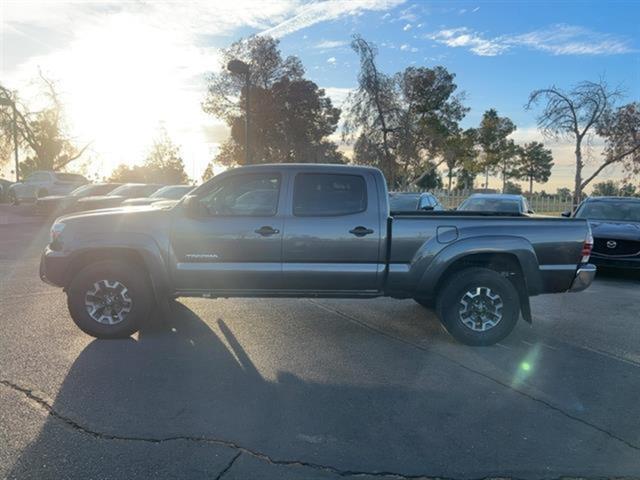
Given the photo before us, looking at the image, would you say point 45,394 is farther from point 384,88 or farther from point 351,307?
point 384,88

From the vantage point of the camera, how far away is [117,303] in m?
5.67

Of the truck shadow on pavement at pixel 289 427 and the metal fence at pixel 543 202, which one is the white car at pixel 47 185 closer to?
the metal fence at pixel 543 202

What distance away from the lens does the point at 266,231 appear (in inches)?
218

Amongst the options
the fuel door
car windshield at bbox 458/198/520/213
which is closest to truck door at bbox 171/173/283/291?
the fuel door

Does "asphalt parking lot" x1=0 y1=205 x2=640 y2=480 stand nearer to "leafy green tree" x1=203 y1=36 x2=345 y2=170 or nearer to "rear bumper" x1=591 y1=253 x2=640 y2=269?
"rear bumper" x1=591 y1=253 x2=640 y2=269

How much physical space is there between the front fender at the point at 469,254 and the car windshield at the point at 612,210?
653 cm

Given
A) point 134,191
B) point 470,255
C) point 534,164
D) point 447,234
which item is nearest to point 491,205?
point 470,255

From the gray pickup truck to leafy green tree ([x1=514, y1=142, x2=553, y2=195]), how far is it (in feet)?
190

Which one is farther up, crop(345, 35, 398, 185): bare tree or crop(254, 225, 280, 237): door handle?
crop(345, 35, 398, 185): bare tree

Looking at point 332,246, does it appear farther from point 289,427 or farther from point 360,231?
point 289,427

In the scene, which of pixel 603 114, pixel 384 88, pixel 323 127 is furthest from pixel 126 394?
pixel 323 127

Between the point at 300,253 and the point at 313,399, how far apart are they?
→ 1822mm

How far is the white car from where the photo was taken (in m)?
24.6

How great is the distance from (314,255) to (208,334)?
5.20ft
